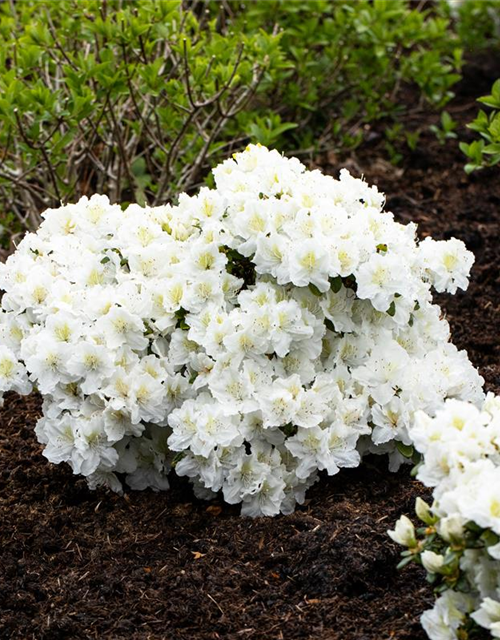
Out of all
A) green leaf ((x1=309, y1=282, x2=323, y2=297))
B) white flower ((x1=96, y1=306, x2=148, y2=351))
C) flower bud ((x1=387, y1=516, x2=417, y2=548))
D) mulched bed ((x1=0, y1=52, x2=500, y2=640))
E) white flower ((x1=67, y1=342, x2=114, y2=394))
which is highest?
green leaf ((x1=309, y1=282, x2=323, y2=297))

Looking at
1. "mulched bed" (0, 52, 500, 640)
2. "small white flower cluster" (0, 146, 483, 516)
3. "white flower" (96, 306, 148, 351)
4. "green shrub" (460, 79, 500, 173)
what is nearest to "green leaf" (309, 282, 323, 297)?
"small white flower cluster" (0, 146, 483, 516)

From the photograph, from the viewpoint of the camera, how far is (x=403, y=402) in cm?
313

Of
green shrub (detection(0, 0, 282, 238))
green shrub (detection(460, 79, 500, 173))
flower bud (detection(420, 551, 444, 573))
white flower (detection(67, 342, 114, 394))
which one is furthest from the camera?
green shrub (detection(0, 0, 282, 238))

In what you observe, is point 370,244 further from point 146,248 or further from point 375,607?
point 375,607

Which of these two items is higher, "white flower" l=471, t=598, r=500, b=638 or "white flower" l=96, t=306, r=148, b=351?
"white flower" l=471, t=598, r=500, b=638

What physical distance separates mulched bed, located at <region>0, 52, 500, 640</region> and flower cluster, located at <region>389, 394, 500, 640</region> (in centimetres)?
26

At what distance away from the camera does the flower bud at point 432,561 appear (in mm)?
2340

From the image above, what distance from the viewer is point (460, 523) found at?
2.30 metres

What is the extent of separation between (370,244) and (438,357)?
0.45 meters

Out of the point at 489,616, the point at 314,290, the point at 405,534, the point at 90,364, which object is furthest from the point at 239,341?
the point at 489,616

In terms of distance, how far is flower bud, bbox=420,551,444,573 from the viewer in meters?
2.34

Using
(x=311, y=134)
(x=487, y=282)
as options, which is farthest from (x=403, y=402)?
(x=311, y=134)

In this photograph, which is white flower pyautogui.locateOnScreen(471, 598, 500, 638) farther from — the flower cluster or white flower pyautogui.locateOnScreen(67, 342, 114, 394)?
white flower pyautogui.locateOnScreen(67, 342, 114, 394)

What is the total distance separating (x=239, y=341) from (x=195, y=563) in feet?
2.05
